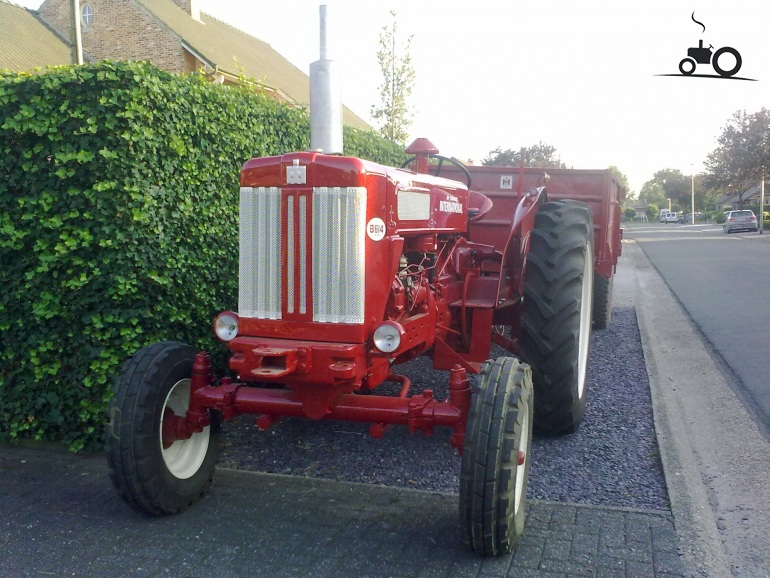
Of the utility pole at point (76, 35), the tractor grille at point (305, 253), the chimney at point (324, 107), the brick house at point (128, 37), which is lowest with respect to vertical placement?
the tractor grille at point (305, 253)

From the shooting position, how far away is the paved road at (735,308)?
6266 mm

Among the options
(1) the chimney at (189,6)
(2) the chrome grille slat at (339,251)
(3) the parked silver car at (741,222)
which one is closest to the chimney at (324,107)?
(2) the chrome grille slat at (339,251)

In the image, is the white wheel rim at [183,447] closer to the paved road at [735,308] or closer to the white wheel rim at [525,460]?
the white wheel rim at [525,460]

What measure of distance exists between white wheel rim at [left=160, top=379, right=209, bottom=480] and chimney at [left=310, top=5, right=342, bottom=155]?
146 centimetres

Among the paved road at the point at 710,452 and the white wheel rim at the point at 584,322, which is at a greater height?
the white wheel rim at the point at 584,322

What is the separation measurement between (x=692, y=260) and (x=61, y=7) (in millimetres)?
21272

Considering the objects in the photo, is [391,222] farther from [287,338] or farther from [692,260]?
[692,260]

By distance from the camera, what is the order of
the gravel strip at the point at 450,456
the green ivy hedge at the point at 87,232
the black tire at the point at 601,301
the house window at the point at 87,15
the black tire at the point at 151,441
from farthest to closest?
the house window at the point at 87,15 → the black tire at the point at 601,301 → the green ivy hedge at the point at 87,232 → the gravel strip at the point at 450,456 → the black tire at the point at 151,441

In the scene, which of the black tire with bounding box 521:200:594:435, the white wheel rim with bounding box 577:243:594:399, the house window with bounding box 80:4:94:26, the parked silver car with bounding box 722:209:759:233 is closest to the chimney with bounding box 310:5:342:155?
the black tire with bounding box 521:200:594:435

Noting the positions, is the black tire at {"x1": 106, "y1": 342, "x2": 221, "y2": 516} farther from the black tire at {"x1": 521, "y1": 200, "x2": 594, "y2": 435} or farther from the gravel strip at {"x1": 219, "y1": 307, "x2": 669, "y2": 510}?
the black tire at {"x1": 521, "y1": 200, "x2": 594, "y2": 435}

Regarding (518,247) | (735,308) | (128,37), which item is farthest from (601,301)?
(128,37)

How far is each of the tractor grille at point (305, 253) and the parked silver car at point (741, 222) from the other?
41756mm

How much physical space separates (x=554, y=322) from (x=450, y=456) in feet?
3.51

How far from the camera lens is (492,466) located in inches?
120
